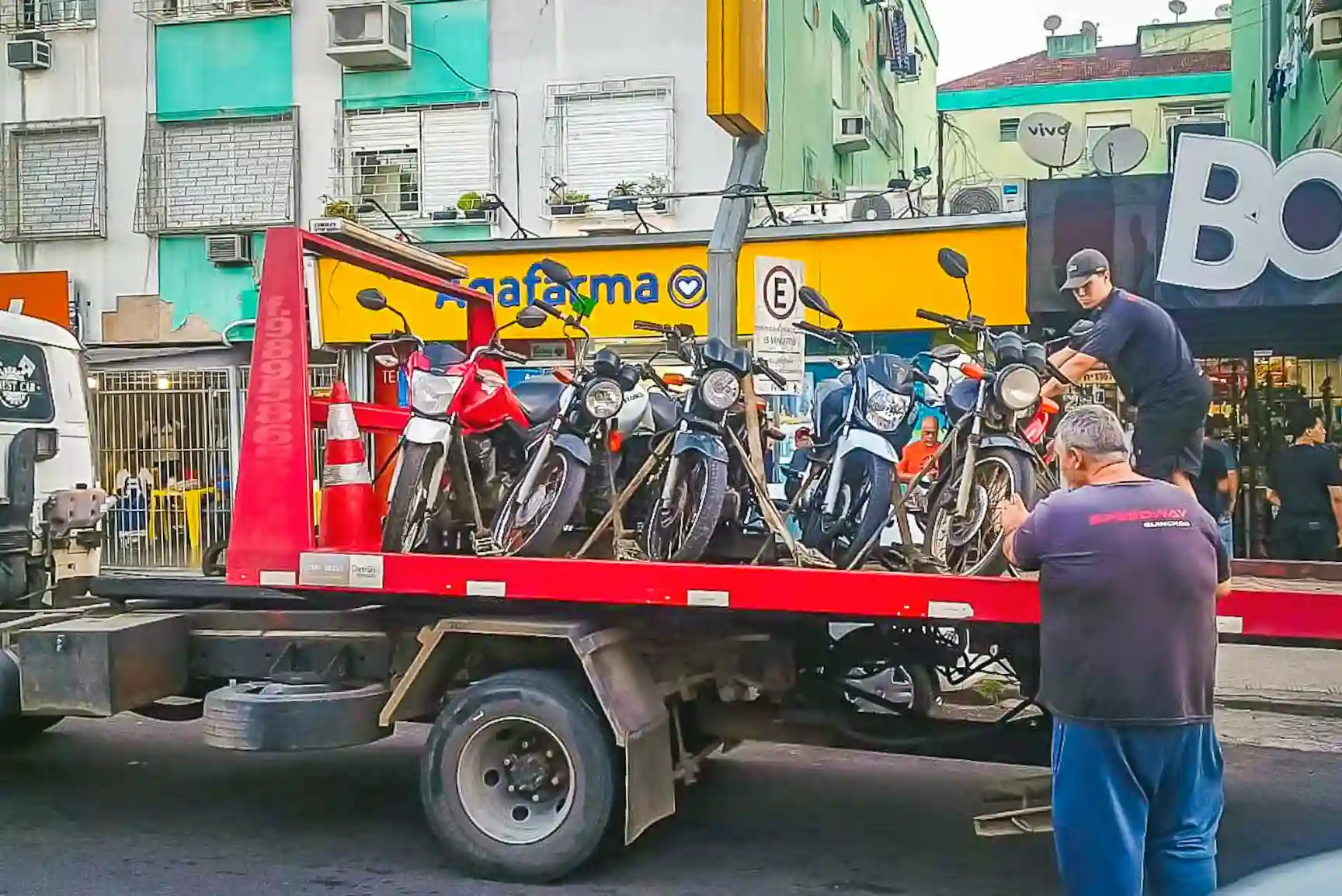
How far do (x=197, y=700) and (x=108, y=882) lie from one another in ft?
3.67

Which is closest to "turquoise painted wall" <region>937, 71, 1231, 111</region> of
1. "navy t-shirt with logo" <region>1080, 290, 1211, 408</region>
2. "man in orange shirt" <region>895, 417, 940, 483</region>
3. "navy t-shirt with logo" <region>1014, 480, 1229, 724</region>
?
"man in orange shirt" <region>895, 417, 940, 483</region>

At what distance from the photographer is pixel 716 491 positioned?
595 centimetres

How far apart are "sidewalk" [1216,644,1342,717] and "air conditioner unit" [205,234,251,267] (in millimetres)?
12106

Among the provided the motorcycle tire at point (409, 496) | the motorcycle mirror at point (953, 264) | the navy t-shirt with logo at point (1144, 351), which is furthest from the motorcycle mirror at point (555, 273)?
the navy t-shirt with logo at point (1144, 351)

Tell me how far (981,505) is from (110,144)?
15.1 metres

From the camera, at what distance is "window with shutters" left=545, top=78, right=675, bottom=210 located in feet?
53.1

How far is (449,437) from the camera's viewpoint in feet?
20.7

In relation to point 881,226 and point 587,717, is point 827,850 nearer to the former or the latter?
point 587,717

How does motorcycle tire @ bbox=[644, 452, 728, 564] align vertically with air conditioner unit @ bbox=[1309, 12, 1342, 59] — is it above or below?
below

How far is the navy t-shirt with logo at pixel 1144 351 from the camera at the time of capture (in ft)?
19.5

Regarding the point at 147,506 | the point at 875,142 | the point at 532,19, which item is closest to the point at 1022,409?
the point at 532,19

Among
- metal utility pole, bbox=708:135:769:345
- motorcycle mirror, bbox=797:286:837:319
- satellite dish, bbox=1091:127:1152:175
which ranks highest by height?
satellite dish, bbox=1091:127:1152:175

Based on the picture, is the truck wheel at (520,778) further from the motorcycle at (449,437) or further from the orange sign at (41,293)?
the orange sign at (41,293)

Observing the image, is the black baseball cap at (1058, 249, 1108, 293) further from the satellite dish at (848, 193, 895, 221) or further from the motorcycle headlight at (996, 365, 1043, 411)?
the satellite dish at (848, 193, 895, 221)
